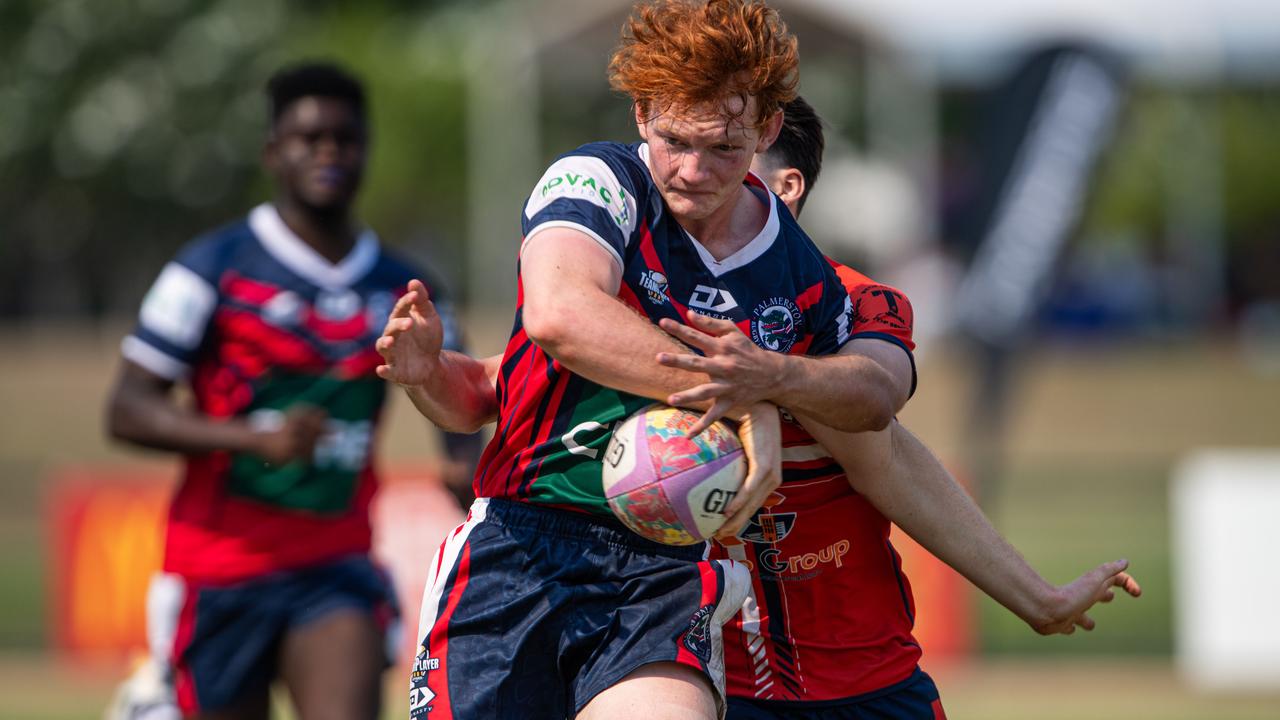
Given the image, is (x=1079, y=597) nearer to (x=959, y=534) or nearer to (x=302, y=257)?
(x=959, y=534)

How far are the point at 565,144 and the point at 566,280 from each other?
104 ft

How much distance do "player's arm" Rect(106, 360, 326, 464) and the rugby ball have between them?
7.06ft

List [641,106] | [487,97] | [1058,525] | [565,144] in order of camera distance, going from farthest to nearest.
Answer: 1. [565,144]
2. [487,97]
3. [1058,525]
4. [641,106]

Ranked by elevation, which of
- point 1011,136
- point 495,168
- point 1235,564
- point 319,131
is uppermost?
point 495,168

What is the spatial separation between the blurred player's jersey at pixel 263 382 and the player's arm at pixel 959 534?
2.32 metres

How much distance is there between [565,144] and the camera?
34875 millimetres

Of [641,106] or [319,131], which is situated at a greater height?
[319,131]

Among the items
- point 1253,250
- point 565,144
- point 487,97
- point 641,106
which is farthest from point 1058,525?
point 1253,250

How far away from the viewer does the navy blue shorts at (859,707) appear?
4.12 meters

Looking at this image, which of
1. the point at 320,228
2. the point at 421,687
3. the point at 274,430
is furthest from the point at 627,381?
the point at 320,228

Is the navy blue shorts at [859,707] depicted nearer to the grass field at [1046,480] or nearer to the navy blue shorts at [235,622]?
the navy blue shorts at [235,622]

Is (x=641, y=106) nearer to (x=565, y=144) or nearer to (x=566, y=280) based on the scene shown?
(x=566, y=280)

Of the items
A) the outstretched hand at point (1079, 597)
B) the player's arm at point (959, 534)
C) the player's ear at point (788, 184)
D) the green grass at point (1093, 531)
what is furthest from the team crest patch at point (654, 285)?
the green grass at point (1093, 531)

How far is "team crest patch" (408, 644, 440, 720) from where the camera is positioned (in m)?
3.80
